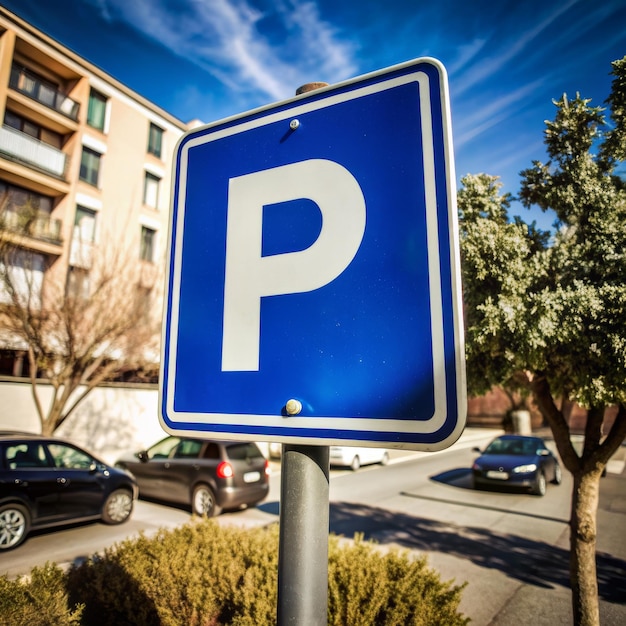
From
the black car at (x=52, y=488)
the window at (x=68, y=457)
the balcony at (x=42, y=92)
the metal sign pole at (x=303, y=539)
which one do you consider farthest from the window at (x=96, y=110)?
the metal sign pole at (x=303, y=539)

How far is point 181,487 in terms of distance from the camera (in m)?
10.1

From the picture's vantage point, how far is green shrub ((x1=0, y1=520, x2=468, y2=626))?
9.23 ft

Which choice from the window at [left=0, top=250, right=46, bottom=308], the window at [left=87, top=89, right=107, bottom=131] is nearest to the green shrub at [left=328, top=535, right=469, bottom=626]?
the window at [left=0, top=250, right=46, bottom=308]

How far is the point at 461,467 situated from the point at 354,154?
1792 centimetres

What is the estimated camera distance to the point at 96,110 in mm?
21625

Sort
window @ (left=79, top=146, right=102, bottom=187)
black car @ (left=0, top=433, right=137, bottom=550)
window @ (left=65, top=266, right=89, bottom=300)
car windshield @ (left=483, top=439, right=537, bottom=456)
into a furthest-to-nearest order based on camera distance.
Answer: window @ (left=79, top=146, right=102, bottom=187), car windshield @ (left=483, top=439, right=537, bottom=456), window @ (left=65, top=266, right=89, bottom=300), black car @ (left=0, top=433, right=137, bottom=550)

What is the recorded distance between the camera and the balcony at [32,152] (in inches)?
700

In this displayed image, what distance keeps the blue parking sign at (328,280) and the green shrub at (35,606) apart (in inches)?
85.3

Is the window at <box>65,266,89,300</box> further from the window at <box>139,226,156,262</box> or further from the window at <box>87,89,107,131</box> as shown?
the window at <box>87,89,107,131</box>

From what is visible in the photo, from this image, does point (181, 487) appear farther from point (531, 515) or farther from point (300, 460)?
point (300, 460)

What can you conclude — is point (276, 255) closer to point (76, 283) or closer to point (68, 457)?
point (68, 457)

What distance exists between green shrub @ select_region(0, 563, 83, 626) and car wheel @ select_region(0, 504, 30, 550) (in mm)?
5137

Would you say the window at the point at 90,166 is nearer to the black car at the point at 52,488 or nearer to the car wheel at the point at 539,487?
the black car at the point at 52,488

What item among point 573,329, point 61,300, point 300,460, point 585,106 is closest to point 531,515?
point 573,329
